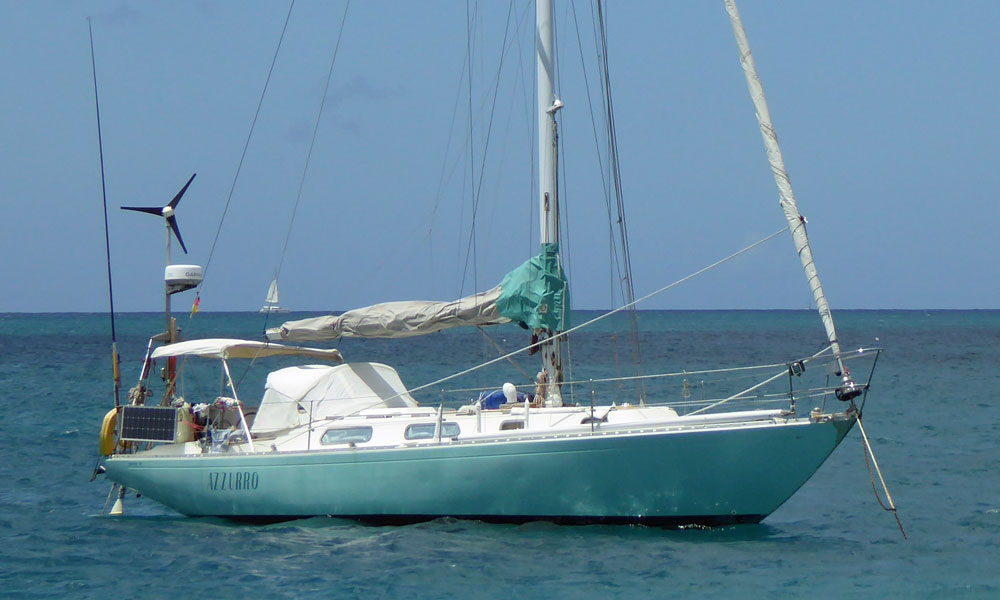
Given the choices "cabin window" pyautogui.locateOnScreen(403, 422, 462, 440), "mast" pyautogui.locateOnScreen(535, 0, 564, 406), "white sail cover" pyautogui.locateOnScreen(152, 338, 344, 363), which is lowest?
"cabin window" pyautogui.locateOnScreen(403, 422, 462, 440)

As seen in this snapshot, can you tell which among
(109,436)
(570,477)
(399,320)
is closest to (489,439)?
(570,477)

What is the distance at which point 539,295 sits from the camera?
1877cm

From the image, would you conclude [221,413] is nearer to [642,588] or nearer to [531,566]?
[531,566]

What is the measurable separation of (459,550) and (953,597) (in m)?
6.50

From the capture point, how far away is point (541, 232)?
62.7ft

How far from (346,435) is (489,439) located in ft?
8.24

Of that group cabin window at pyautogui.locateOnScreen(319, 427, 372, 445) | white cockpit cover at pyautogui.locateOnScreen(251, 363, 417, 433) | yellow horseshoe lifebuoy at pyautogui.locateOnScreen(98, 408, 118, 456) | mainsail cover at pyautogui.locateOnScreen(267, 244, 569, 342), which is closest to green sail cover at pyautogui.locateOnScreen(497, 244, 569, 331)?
mainsail cover at pyautogui.locateOnScreen(267, 244, 569, 342)

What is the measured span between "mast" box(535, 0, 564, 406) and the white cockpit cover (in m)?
2.51

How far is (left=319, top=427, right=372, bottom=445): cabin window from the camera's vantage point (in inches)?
693

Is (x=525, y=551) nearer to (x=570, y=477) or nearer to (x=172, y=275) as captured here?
(x=570, y=477)

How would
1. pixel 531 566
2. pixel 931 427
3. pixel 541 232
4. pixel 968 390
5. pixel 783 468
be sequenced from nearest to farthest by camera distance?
pixel 531 566 < pixel 783 468 < pixel 541 232 < pixel 931 427 < pixel 968 390

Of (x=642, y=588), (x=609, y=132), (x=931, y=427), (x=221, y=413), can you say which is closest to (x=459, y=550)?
(x=642, y=588)

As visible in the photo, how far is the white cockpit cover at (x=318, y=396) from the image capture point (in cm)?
1900

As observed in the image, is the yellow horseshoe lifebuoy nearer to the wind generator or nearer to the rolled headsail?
the wind generator
